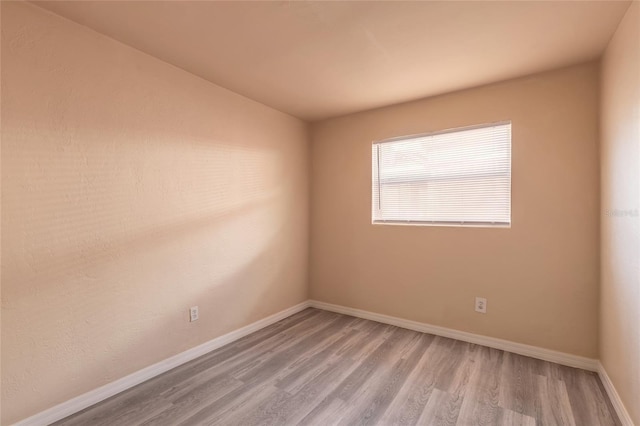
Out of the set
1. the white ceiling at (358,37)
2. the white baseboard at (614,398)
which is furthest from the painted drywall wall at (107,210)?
the white baseboard at (614,398)

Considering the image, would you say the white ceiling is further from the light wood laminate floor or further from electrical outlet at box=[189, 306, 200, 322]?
the light wood laminate floor

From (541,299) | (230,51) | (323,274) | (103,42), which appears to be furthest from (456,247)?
(103,42)

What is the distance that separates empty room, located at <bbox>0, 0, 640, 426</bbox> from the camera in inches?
65.4

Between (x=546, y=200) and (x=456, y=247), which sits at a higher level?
(x=546, y=200)

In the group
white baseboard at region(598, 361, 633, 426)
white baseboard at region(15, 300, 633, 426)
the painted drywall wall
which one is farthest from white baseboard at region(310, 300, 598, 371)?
the painted drywall wall

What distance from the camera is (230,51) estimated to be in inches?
82.6

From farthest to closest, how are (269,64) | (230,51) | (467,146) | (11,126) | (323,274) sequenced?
(323,274), (467,146), (269,64), (230,51), (11,126)

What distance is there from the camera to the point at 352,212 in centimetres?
346

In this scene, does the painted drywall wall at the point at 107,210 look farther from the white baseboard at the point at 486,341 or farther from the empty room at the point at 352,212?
the white baseboard at the point at 486,341

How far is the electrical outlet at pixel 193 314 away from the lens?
7.95 feet

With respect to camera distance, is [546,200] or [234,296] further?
[234,296]

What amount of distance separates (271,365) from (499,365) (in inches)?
70.8

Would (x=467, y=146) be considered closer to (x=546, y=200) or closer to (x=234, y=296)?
(x=546, y=200)

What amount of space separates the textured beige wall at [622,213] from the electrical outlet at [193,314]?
9.25ft
